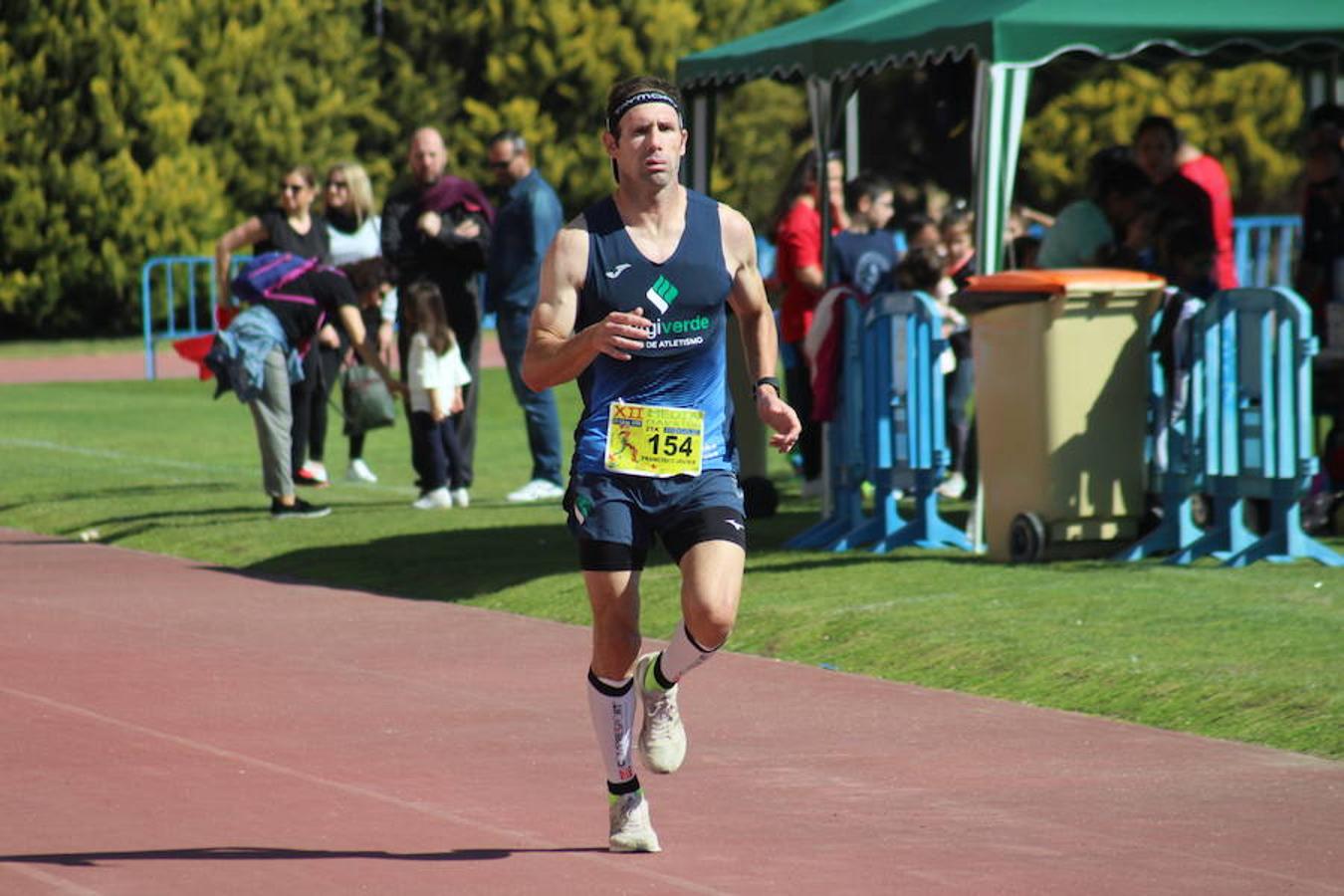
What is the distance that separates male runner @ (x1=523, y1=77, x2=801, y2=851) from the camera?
6.31m

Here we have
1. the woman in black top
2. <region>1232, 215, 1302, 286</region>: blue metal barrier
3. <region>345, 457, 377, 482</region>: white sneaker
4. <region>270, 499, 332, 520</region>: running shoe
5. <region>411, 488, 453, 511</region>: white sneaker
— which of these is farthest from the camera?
<region>1232, 215, 1302, 286</region>: blue metal barrier

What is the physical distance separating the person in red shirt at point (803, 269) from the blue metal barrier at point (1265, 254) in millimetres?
14343

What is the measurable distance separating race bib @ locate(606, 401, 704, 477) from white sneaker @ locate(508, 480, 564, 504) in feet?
29.5

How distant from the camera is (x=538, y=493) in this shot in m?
15.4

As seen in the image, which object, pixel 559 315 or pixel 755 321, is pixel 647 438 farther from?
pixel 755 321

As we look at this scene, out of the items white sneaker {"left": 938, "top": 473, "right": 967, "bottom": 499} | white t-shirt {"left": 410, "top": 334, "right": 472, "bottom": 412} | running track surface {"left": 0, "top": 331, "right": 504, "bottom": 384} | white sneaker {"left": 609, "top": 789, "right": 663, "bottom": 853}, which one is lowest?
white sneaker {"left": 609, "top": 789, "right": 663, "bottom": 853}

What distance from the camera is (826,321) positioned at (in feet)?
42.2

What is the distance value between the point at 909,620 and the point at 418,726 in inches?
98.8

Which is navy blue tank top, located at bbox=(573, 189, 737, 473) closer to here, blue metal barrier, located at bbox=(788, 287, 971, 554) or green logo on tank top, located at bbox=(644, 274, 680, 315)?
green logo on tank top, located at bbox=(644, 274, 680, 315)

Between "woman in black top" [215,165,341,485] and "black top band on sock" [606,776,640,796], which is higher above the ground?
"woman in black top" [215,165,341,485]

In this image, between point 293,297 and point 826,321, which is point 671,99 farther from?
point 293,297

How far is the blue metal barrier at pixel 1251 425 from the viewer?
11.2m

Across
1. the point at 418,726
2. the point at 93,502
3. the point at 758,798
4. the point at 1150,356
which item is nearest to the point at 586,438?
the point at 758,798

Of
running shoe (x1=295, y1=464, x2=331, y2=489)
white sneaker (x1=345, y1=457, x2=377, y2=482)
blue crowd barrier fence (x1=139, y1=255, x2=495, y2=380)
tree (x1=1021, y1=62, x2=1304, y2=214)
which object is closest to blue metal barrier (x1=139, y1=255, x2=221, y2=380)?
blue crowd barrier fence (x1=139, y1=255, x2=495, y2=380)
